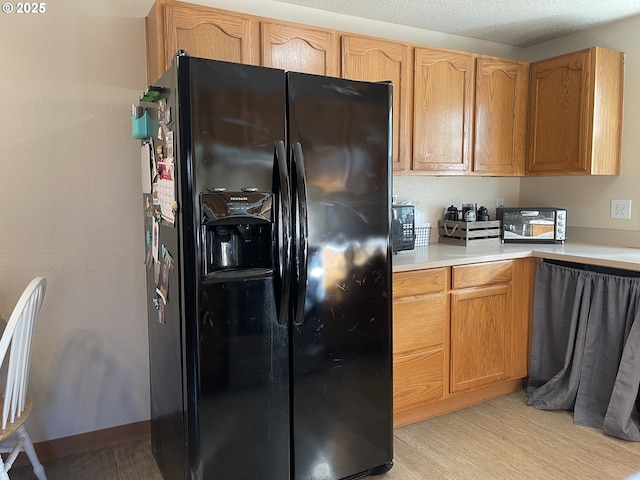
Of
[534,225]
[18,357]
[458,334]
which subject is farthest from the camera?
[534,225]

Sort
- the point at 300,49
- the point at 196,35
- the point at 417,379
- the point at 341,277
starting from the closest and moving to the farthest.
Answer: the point at 341,277
the point at 196,35
the point at 300,49
the point at 417,379

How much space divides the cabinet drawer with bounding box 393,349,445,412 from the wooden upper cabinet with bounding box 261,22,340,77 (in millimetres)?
1527

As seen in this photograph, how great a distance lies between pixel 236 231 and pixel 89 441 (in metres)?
1.44

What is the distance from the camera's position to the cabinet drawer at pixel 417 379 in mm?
2570

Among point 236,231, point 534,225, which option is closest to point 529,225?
point 534,225

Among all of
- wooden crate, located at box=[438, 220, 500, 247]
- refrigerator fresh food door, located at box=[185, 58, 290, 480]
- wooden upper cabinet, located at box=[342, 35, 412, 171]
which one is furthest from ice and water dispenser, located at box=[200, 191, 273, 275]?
wooden crate, located at box=[438, 220, 500, 247]

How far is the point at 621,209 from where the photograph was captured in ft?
10.3

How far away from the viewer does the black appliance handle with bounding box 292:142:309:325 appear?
6.04 feet

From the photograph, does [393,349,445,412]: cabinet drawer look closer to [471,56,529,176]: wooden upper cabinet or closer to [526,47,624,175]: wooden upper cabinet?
[471,56,529,176]: wooden upper cabinet

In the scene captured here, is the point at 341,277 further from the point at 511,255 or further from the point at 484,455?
the point at 511,255

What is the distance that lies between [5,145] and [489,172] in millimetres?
2644

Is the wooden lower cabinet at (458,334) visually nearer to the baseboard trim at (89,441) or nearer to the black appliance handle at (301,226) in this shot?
the black appliance handle at (301,226)

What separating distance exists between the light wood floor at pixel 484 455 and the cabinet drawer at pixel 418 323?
45 cm

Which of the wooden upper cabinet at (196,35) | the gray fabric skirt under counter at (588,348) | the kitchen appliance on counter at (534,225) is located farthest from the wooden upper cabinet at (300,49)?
the gray fabric skirt under counter at (588,348)
